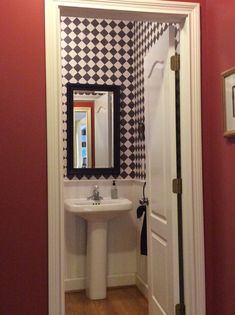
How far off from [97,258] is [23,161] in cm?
180

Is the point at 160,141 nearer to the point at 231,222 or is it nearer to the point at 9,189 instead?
the point at 231,222

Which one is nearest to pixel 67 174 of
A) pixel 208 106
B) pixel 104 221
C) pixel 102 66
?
pixel 104 221

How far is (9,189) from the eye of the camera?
1876mm

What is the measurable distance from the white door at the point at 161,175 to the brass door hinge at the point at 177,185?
0.04m

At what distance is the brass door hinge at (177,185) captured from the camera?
2191mm

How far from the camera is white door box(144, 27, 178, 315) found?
2262mm

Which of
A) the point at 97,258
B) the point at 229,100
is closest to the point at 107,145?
the point at 97,258

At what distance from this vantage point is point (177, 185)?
7.22ft

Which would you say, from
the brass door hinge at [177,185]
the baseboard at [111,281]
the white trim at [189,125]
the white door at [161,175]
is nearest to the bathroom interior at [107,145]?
the baseboard at [111,281]

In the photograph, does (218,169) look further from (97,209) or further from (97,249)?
(97,249)

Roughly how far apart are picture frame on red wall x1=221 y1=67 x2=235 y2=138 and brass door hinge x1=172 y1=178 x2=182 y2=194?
437 mm

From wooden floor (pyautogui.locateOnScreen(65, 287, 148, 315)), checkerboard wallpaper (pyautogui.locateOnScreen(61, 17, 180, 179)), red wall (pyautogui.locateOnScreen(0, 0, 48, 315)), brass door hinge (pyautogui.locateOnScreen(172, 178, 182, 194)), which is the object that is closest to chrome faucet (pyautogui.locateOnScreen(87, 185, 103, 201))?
checkerboard wallpaper (pyautogui.locateOnScreen(61, 17, 180, 179))

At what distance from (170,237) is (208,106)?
85cm

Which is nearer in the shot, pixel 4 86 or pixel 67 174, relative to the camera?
pixel 4 86
